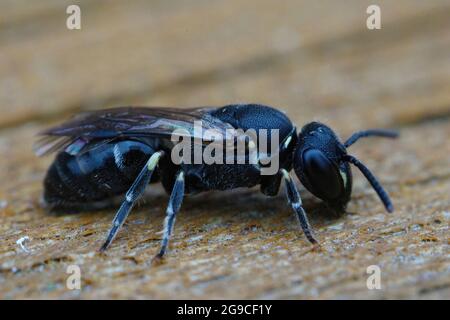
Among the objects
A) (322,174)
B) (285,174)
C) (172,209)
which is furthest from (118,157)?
(322,174)

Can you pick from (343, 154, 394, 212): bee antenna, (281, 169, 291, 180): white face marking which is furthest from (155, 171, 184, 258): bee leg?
(343, 154, 394, 212): bee antenna

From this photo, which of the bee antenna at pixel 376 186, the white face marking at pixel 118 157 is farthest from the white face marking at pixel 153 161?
the bee antenna at pixel 376 186

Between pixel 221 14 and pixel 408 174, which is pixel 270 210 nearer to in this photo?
pixel 408 174

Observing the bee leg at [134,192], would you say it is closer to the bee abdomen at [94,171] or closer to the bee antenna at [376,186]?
the bee abdomen at [94,171]

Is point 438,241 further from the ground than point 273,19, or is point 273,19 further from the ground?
point 273,19

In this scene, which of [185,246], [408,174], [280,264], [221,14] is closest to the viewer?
[280,264]

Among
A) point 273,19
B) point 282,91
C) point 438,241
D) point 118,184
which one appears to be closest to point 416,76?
point 282,91

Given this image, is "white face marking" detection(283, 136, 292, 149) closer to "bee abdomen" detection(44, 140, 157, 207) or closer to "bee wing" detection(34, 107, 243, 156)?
"bee wing" detection(34, 107, 243, 156)
